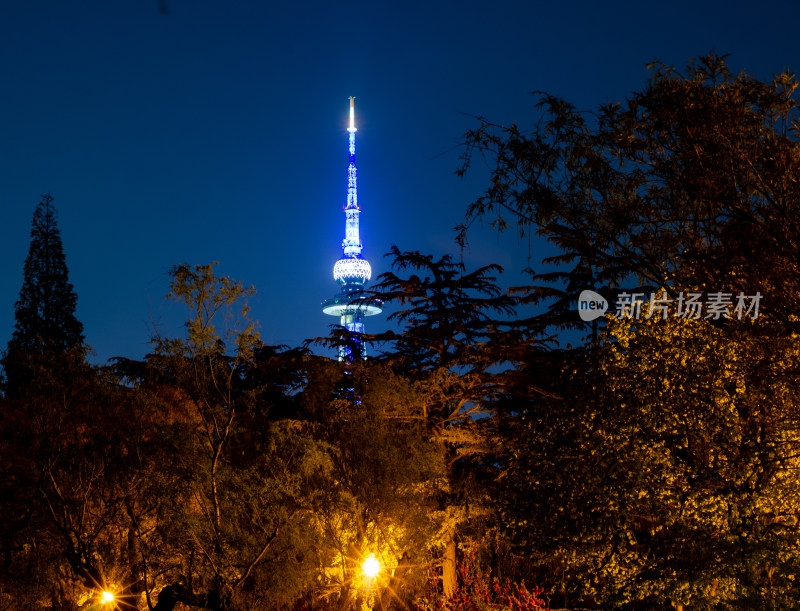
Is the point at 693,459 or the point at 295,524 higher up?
the point at 693,459

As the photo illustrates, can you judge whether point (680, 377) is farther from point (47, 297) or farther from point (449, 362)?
point (47, 297)

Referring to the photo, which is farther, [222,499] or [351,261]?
[351,261]

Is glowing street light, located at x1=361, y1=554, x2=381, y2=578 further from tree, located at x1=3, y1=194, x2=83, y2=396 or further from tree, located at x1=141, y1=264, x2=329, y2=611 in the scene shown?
tree, located at x1=3, y1=194, x2=83, y2=396

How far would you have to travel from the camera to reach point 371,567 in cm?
1775

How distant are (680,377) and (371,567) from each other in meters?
8.04

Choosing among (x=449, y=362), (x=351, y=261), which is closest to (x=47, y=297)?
(x=449, y=362)

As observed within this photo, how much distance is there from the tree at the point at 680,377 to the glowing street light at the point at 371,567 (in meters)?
3.25

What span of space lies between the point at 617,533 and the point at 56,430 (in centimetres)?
1357

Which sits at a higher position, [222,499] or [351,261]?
[351,261]

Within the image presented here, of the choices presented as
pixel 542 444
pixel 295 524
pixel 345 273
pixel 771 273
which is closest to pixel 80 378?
pixel 295 524

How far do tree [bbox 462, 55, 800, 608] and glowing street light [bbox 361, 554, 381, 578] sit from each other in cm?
325

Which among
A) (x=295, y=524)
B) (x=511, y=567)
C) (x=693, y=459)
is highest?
(x=693, y=459)

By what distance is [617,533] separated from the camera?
51.0 ft

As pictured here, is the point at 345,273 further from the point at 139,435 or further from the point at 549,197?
the point at 549,197
